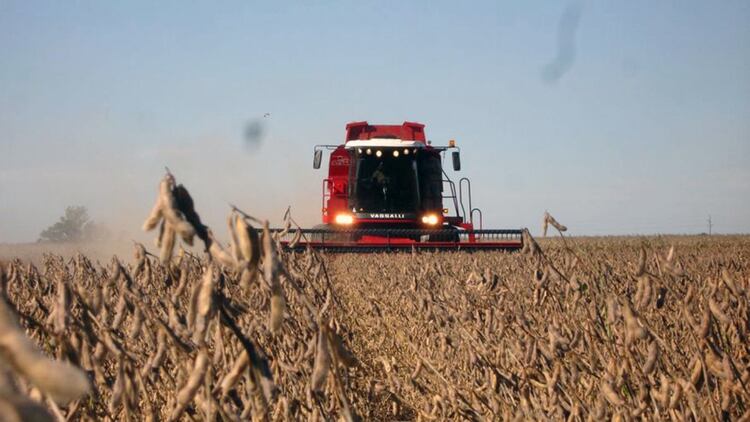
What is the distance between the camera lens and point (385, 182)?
17.5m

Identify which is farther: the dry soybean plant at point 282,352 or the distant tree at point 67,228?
the distant tree at point 67,228

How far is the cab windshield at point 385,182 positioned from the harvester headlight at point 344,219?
0.88ft

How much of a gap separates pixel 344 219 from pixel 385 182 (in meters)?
1.15

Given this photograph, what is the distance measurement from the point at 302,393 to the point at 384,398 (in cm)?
228

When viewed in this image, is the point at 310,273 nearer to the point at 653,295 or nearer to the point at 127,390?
the point at 653,295

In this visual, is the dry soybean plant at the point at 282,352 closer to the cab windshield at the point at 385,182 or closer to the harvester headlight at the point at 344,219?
the harvester headlight at the point at 344,219

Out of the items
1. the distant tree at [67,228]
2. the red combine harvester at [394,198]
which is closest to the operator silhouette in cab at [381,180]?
the red combine harvester at [394,198]

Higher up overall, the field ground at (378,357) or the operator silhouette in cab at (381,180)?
the operator silhouette in cab at (381,180)

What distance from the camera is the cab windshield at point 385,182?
687 inches

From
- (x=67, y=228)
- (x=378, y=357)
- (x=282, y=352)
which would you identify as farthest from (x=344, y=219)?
(x=67, y=228)

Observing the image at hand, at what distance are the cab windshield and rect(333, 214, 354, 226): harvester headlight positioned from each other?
0.88 ft

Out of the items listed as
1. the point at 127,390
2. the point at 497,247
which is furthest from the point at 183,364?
the point at 497,247

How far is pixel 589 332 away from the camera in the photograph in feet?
9.06

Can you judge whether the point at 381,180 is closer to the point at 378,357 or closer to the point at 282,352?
the point at 378,357
